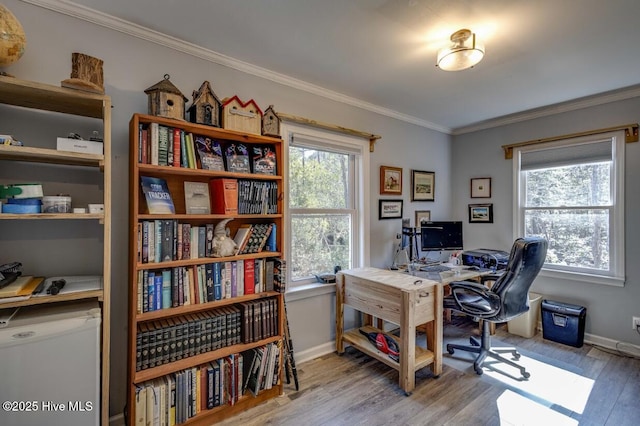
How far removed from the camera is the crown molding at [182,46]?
1.61 m

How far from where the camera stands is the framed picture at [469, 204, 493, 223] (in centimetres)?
371

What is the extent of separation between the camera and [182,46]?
197cm

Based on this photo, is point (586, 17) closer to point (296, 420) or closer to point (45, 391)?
point (296, 420)

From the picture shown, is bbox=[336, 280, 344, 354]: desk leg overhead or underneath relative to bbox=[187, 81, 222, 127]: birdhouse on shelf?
underneath

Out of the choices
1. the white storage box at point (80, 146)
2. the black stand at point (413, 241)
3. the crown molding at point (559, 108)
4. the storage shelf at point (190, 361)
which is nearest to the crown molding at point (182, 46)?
the white storage box at point (80, 146)

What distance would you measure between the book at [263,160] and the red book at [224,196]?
204mm

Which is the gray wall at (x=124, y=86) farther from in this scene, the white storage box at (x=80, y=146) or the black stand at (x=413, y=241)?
the black stand at (x=413, y=241)

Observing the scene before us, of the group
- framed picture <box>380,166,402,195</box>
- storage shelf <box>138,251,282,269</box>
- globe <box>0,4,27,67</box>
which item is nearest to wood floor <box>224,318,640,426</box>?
storage shelf <box>138,251,282,269</box>

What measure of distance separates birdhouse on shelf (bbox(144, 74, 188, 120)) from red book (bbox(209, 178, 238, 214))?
1.50 ft

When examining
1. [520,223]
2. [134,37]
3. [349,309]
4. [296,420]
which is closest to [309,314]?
[349,309]

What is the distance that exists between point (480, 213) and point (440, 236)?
0.95 metres

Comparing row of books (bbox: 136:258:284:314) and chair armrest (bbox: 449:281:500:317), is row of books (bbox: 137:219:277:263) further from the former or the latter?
chair armrest (bbox: 449:281:500:317)

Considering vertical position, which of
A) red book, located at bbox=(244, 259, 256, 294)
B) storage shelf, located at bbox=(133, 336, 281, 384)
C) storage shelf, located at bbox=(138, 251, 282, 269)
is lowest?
storage shelf, located at bbox=(133, 336, 281, 384)

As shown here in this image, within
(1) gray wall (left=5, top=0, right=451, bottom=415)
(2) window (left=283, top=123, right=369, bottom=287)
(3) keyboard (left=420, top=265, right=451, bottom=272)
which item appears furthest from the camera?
(3) keyboard (left=420, top=265, right=451, bottom=272)
